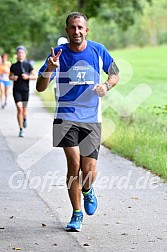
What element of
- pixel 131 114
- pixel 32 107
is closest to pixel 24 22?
pixel 32 107

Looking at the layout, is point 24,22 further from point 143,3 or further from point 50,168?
point 50,168

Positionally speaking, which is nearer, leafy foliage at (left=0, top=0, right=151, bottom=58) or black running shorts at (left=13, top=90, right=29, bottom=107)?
black running shorts at (left=13, top=90, right=29, bottom=107)

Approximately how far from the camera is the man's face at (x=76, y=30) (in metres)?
7.25

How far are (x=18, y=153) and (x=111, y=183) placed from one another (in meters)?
3.37

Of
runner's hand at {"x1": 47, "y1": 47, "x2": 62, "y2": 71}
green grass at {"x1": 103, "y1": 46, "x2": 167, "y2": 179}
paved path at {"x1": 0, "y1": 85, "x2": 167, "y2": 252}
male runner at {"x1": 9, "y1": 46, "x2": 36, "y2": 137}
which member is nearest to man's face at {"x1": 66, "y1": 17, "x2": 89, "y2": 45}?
runner's hand at {"x1": 47, "y1": 47, "x2": 62, "y2": 71}

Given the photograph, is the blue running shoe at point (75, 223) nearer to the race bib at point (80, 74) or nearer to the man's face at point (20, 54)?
the race bib at point (80, 74)

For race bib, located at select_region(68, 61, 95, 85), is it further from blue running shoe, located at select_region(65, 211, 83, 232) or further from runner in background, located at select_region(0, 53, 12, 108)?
runner in background, located at select_region(0, 53, 12, 108)

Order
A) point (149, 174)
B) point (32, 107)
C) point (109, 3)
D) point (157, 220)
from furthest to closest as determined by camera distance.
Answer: point (109, 3) < point (32, 107) < point (149, 174) < point (157, 220)

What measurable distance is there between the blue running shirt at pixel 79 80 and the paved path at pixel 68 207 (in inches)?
45.1

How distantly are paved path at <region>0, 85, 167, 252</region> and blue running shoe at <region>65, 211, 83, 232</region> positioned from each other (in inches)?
2.5

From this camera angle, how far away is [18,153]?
528 inches

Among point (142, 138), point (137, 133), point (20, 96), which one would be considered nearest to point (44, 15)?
point (20, 96)

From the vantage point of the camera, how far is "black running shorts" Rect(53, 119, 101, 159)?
292 inches

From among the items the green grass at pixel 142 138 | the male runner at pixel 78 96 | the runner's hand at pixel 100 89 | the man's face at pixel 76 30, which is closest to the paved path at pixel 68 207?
the green grass at pixel 142 138
